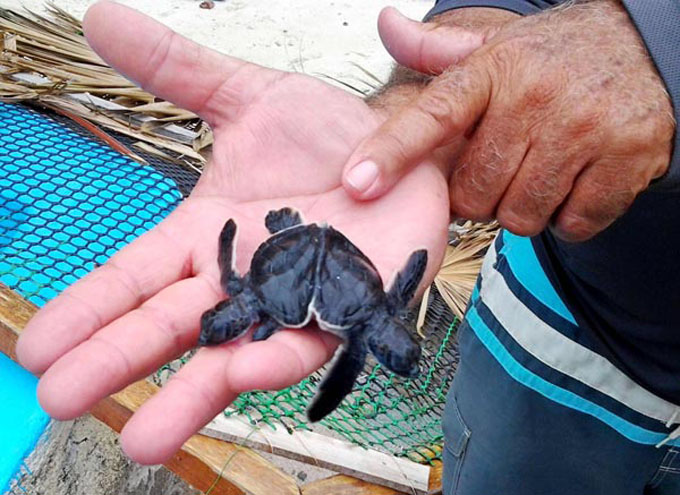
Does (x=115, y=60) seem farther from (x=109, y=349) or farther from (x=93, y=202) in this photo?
(x=93, y=202)

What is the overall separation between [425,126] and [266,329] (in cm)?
38

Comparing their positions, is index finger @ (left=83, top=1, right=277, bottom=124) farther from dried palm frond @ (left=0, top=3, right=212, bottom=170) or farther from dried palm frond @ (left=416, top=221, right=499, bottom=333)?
dried palm frond @ (left=0, top=3, right=212, bottom=170)

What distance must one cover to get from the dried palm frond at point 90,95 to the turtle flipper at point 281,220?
1.53 m

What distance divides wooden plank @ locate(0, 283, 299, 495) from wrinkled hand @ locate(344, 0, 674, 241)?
855 mm

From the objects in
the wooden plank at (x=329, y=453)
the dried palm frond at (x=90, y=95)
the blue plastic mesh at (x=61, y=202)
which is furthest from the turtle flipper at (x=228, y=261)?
the dried palm frond at (x=90, y=95)

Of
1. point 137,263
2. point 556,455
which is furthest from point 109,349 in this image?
point 556,455

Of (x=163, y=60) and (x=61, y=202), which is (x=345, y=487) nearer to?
(x=163, y=60)

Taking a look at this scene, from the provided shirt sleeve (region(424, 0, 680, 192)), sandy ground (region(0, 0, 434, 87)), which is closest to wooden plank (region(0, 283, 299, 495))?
shirt sleeve (region(424, 0, 680, 192))

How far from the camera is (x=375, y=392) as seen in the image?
6.93 ft

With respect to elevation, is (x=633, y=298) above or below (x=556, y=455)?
above

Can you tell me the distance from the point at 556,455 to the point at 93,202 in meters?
1.64

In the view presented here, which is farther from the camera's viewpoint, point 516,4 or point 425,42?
point 516,4

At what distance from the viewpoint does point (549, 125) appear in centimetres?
90

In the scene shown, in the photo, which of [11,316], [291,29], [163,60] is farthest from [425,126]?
[291,29]
